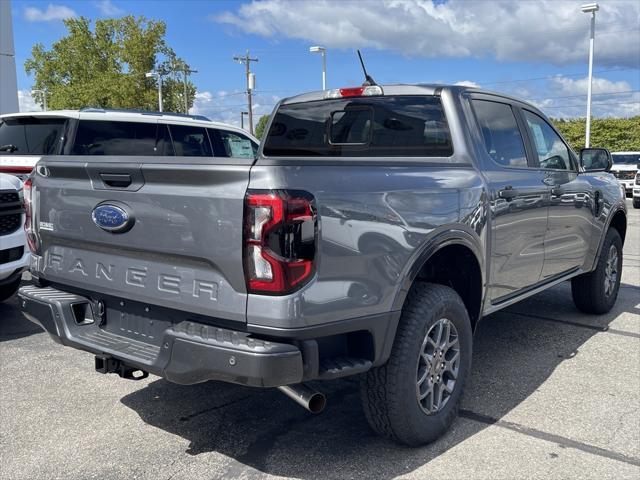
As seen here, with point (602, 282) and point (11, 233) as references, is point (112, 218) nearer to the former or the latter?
point (11, 233)

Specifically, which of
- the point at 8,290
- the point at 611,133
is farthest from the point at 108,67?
the point at 8,290

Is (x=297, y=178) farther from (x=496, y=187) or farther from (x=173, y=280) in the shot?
(x=496, y=187)

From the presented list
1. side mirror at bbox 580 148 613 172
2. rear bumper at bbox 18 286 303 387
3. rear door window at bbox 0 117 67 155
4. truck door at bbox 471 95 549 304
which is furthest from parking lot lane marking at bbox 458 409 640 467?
rear door window at bbox 0 117 67 155

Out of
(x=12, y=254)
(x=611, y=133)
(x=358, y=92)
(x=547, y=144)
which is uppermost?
(x=611, y=133)

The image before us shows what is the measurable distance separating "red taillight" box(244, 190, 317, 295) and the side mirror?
150 inches

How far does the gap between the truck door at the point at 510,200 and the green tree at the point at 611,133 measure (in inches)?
1197

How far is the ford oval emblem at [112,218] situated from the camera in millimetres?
2873

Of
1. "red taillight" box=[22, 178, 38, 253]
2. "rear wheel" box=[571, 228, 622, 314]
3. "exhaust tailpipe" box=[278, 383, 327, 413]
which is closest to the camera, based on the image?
"exhaust tailpipe" box=[278, 383, 327, 413]

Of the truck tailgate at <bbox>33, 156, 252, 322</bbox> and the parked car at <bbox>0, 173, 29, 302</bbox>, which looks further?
the parked car at <bbox>0, 173, 29, 302</bbox>

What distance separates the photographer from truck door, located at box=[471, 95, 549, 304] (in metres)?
3.83

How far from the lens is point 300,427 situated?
3.49 metres

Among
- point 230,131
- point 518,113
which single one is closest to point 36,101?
point 230,131

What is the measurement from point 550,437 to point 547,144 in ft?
7.98

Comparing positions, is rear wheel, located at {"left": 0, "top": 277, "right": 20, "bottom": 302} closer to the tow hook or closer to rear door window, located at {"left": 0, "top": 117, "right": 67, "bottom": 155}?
rear door window, located at {"left": 0, "top": 117, "right": 67, "bottom": 155}
